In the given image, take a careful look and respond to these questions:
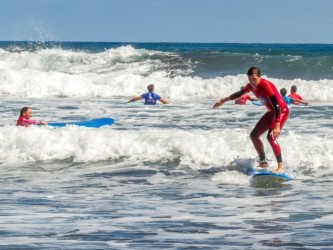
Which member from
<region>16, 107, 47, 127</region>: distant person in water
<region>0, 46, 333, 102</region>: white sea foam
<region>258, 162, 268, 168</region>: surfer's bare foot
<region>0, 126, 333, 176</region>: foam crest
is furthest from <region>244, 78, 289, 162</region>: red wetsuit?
<region>0, 46, 333, 102</region>: white sea foam

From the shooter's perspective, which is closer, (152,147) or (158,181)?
(158,181)

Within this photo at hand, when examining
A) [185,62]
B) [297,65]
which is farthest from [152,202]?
[185,62]

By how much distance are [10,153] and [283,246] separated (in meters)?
7.37

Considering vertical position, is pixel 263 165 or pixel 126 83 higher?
pixel 263 165

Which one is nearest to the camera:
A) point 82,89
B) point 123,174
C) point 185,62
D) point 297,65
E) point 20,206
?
point 20,206

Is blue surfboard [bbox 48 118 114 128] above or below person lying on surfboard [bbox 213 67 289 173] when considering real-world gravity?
below

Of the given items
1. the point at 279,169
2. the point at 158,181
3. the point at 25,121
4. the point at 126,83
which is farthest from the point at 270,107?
the point at 126,83

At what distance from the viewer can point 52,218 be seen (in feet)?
26.5

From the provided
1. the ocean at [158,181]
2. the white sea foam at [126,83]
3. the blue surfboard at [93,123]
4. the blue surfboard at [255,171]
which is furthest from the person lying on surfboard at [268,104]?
the white sea foam at [126,83]

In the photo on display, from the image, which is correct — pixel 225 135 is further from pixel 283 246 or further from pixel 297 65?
pixel 297 65

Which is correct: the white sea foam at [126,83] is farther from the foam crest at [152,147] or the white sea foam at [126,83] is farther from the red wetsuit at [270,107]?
the red wetsuit at [270,107]

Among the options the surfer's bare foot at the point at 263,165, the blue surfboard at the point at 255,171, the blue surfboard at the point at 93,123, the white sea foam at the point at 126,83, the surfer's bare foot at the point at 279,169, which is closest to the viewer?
the blue surfboard at the point at 255,171

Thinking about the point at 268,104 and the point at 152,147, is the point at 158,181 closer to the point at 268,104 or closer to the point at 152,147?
the point at 268,104

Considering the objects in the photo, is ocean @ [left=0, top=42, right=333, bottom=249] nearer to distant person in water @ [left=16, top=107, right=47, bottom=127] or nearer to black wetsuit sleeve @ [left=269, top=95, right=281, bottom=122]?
distant person in water @ [left=16, top=107, right=47, bottom=127]
